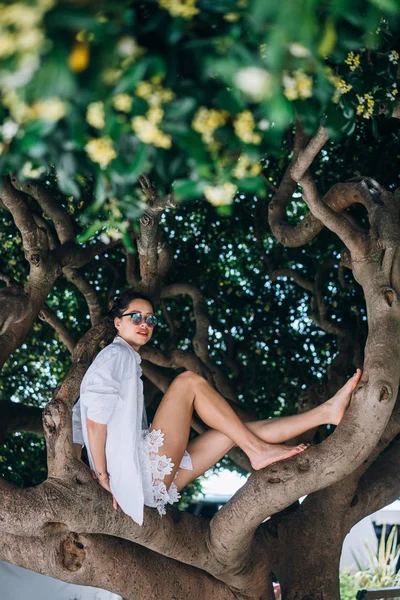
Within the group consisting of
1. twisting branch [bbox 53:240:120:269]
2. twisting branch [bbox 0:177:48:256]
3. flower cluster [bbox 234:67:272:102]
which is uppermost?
flower cluster [bbox 234:67:272:102]

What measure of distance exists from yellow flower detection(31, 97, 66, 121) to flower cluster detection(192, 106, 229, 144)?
41cm

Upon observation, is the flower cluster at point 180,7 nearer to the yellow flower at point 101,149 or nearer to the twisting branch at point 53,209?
the yellow flower at point 101,149

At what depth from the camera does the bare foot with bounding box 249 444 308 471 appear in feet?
15.7

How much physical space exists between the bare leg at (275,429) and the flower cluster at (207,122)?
9.31 ft

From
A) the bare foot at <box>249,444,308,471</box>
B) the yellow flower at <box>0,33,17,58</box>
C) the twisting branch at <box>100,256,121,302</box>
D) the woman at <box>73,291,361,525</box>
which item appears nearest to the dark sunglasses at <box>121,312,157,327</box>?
the woman at <box>73,291,361,525</box>

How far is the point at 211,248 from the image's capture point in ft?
27.6

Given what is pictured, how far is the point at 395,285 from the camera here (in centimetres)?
490

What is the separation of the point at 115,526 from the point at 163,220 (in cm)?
417

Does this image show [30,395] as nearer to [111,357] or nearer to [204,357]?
[204,357]

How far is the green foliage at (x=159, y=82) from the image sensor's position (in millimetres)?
1751

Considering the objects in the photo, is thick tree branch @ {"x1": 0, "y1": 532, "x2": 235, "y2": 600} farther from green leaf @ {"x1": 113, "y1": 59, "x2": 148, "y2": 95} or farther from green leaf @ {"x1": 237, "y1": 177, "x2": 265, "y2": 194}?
green leaf @ {"x1": 113, "y1": 59, "x2": 148, "y2": 95}

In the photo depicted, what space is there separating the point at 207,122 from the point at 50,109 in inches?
19.0

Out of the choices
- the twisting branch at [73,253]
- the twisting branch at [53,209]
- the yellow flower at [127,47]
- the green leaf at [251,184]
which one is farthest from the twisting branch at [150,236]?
the yellow flower at [127,47]

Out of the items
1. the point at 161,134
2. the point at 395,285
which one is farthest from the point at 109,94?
the point at 395,285
